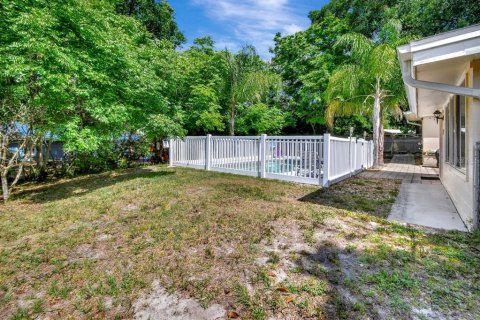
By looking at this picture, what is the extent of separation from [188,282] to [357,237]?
Answer: 98.3 inches

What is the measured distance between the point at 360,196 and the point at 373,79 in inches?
312

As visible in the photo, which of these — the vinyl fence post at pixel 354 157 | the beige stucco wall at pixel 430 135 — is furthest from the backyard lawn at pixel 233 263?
the beige stucco wall at pixel 430 135

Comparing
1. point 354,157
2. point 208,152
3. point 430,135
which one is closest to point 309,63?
point 430,135

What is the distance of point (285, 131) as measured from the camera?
23.2 m

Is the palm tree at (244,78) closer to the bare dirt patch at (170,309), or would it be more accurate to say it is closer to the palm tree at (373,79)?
the palm tree at (373,79)

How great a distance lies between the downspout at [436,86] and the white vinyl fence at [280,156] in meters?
2.92

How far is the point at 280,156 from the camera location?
26.3 ft

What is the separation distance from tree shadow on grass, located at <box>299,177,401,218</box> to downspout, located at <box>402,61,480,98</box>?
232cm

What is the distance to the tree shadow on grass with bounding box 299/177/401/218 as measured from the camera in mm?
5150

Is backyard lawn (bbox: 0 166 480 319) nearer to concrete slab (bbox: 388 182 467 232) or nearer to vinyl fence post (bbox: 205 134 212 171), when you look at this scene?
concrete slab (bbox: 388 182 467 232)

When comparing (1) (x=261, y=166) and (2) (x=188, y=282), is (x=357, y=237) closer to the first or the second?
(2) (x=188, y=282)

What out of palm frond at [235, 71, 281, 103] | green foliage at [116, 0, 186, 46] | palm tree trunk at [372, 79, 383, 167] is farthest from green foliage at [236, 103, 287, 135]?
green foliage at [116, 0, 186, 46]

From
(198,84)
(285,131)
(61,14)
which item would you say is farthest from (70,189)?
(285,131)

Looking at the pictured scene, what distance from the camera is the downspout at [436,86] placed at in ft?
11.7
